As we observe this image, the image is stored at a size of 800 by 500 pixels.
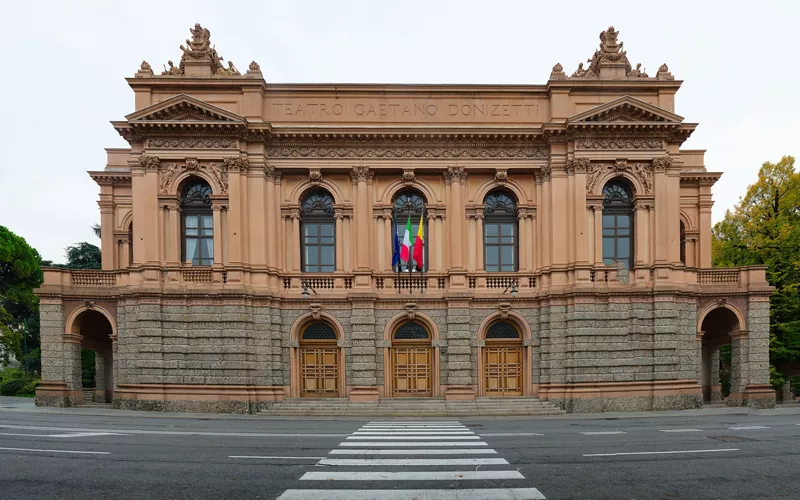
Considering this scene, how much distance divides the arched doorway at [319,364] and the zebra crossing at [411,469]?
10377mm

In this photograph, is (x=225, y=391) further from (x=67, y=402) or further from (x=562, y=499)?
(x=562, y=499)

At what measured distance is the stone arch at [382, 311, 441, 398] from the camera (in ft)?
85.4

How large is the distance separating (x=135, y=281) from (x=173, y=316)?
270 centimetres

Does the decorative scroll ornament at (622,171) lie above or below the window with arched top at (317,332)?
above

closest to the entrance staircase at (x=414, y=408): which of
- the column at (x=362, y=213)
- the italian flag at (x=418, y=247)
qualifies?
the column at (x=362, y=213)

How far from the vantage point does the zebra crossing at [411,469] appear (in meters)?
8.55

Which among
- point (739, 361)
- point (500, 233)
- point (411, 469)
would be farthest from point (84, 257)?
point (739, 361)

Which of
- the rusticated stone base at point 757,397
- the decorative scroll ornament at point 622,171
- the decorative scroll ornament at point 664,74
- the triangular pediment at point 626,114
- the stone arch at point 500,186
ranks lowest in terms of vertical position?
the rusticated stone base at point 757,397

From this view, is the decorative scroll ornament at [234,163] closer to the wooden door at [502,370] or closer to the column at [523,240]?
the column at [523,240]

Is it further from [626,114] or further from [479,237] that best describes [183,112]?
[626,114]

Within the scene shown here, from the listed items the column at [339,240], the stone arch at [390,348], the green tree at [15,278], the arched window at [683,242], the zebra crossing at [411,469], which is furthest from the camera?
the green tree at [15,278]

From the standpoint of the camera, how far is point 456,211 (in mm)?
26594

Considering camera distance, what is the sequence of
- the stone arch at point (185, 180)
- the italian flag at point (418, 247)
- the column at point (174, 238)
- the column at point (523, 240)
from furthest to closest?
the column at point (523, 240), the italian flag at point (418, 247), the stone arch at point (185, 180), the column at point (174, 238)

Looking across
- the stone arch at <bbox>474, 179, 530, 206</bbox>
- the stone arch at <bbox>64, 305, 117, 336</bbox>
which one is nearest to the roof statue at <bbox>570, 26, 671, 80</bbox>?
the stone arch at <bbox>474, 179, 530, 206</bbox>
